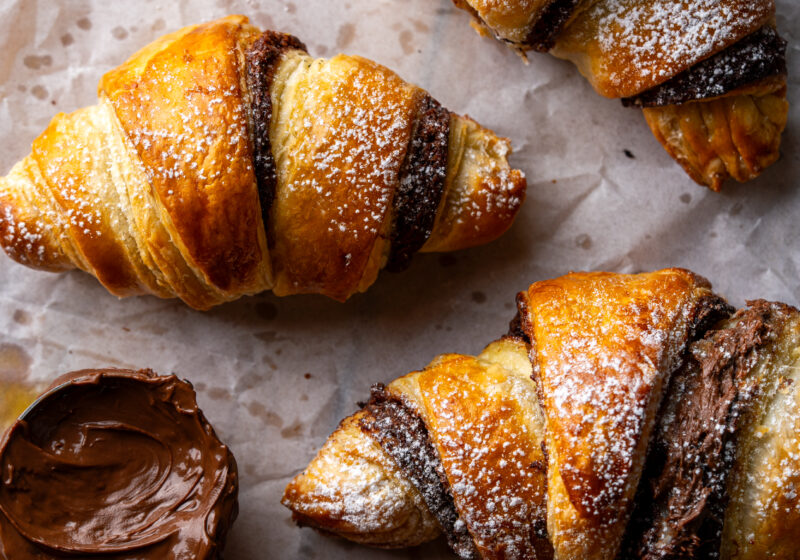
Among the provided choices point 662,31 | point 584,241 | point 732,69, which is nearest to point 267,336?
point 584,241

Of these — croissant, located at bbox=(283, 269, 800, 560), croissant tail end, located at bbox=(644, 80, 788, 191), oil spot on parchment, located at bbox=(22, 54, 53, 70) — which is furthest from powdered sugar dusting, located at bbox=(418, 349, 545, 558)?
oil spot on parchment, located at bbox=(22, 54, 53, 70)

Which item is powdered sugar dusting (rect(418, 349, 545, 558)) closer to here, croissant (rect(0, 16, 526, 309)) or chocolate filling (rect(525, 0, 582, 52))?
croissant (rect(0, 16, 526, 309))

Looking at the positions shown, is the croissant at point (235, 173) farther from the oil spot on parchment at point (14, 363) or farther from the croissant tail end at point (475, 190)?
the oil spot on parchment at point (14, 363)

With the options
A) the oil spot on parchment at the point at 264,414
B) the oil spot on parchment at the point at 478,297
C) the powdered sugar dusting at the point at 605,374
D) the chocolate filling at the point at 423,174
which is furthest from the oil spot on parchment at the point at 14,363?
Result: the powdered sugar dusting at the point at 605,374

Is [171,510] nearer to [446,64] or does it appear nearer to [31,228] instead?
[31,228]

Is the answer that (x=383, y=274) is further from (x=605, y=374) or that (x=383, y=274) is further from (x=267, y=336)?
(x=605, y=374)

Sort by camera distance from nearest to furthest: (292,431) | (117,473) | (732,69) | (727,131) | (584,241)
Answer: (117,473)
(732,69)
(727,131)
(292,431)
(584,241)
